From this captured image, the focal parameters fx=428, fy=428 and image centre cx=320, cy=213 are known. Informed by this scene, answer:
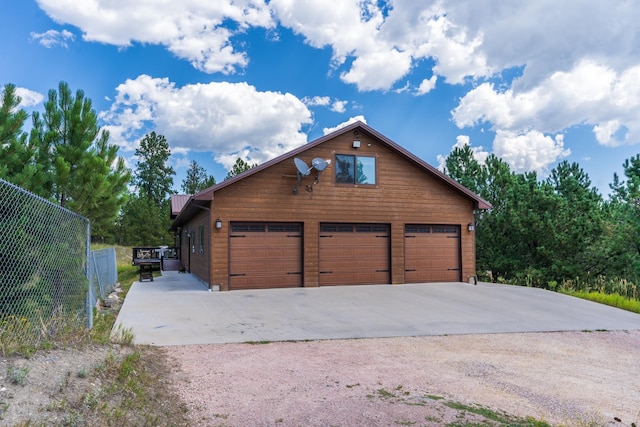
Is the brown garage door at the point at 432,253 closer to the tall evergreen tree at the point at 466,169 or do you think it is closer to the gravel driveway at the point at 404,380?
the tall evergreen tree at the point at 466,169

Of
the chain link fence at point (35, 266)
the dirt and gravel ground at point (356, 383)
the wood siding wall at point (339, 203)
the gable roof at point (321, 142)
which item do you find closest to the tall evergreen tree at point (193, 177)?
the gable roof at point (321, 142)

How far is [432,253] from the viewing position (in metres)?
14.5

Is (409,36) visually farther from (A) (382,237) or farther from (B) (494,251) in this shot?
(B) (494,251)

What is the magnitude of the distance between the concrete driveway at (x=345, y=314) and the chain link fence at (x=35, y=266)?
131 centimetres

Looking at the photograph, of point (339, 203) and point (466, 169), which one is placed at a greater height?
point (466, 169)

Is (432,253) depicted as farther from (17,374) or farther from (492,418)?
(17,374)

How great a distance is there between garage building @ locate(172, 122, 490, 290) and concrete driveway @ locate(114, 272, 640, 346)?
0.93 m

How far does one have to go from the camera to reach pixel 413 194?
14.3 metres

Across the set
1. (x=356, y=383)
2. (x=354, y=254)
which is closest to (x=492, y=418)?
(x=356, y=383)

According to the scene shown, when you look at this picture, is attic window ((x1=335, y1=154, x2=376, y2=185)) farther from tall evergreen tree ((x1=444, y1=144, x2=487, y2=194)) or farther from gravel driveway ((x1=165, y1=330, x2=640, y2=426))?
gravel driveway ((x1=165, y1=330, x2=640, y2=426))

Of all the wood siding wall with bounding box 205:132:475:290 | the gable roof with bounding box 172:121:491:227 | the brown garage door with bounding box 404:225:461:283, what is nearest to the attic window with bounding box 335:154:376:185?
the wood siding wall with bounding box 205:132:475:290

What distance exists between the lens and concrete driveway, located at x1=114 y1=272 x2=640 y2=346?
276 inches

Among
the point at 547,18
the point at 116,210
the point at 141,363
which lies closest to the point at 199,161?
the point at 116,210

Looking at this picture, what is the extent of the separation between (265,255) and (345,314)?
4664 mm
